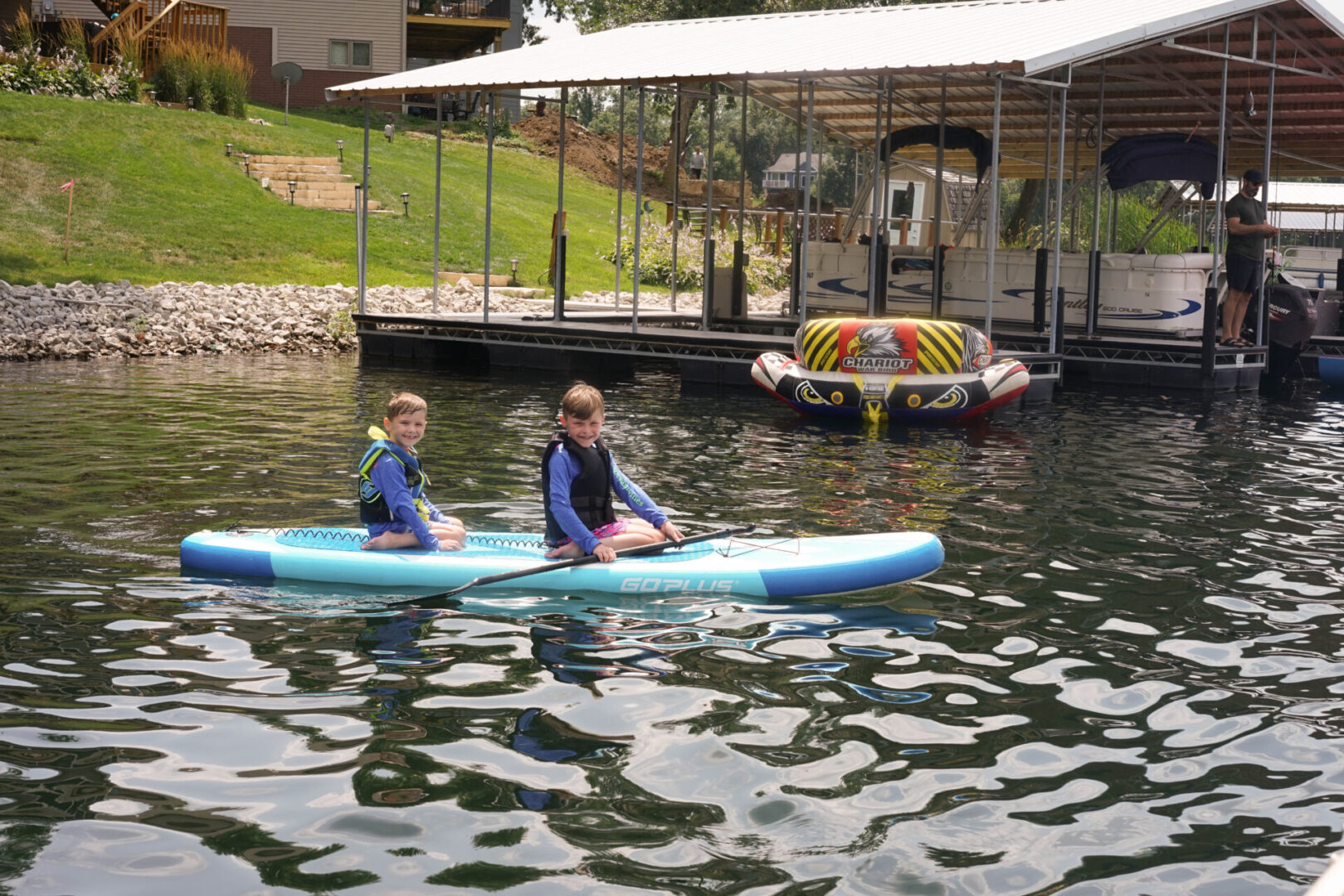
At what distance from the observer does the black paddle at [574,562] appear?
7645 millimetres

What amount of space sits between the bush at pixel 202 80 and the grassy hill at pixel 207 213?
1605 millimetres

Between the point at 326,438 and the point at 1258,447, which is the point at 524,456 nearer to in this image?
the point at 326,438

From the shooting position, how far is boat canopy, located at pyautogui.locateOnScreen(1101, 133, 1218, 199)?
68.7ft

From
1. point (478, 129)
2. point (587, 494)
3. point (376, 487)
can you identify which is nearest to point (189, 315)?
point (376, 487)

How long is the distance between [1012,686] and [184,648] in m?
3.79

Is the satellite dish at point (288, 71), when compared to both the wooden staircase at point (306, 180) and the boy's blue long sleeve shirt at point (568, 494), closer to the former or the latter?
the wooden staircase at point (306, 180)

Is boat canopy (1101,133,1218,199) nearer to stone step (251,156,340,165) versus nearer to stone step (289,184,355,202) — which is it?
stone step (289,184,355,202)

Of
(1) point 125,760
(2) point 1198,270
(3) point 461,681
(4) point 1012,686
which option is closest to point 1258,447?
(2) point 1198,270

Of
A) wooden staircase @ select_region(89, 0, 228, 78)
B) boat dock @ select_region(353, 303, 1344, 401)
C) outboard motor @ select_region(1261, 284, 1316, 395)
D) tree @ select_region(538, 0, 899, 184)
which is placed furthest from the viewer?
tree @ select_region(538, 0, 899, 184)

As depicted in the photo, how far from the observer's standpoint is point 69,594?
771 centimetres

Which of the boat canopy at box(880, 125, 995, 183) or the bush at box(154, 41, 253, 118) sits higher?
the bush at box(154, 41, 253, 118)

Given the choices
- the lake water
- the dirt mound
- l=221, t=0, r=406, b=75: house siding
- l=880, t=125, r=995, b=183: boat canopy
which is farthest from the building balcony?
the lake water

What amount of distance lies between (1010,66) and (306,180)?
20.6m

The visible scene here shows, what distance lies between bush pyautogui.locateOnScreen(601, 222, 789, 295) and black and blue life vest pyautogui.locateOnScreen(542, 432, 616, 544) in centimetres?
2453
